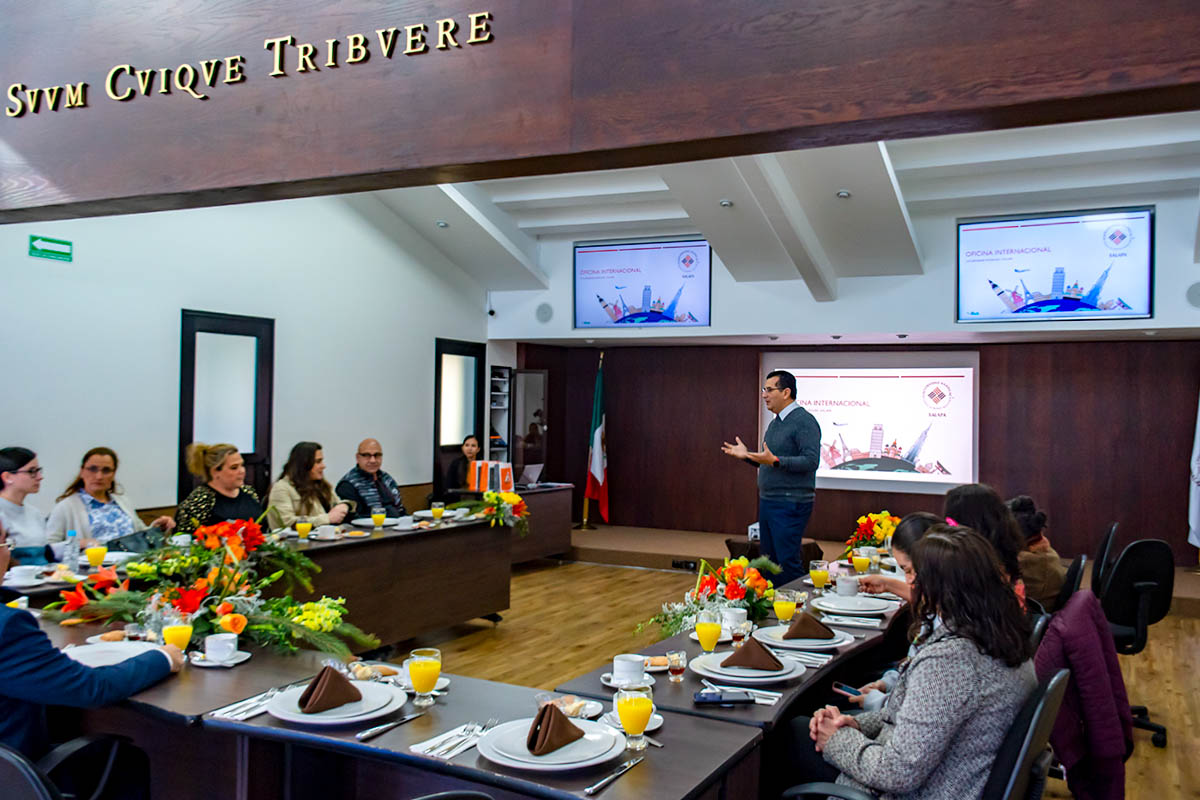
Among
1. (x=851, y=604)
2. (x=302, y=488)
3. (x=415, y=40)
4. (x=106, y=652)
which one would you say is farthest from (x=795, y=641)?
(x=302, y=488)

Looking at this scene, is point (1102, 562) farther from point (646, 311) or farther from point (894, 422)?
point (646, 311)

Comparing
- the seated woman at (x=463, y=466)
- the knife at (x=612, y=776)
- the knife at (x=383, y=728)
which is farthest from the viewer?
the seated woman at (x=463, y=466)

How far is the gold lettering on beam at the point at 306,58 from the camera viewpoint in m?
2.62

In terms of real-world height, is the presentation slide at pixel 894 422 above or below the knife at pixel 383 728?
above

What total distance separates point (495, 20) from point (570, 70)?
0.91ft

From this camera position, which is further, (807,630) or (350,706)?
(807,630)

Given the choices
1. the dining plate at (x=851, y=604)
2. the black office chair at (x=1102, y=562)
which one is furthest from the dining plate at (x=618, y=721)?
the black office chair at (x=1102, y=562)

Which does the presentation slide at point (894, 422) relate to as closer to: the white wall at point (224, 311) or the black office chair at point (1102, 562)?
the white wall at point (224, 311)

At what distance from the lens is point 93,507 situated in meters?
4.83

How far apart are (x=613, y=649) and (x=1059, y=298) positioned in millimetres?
4646

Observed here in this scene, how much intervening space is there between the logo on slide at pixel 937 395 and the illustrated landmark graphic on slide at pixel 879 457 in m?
0.21

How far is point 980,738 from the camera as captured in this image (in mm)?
2025

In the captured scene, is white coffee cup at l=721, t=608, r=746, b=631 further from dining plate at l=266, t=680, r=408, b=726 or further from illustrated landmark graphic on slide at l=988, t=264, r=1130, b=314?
illustrated landmark graphic on slide at l=988, t=264, r=1130, b=314

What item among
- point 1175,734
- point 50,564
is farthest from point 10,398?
point 1175,734
